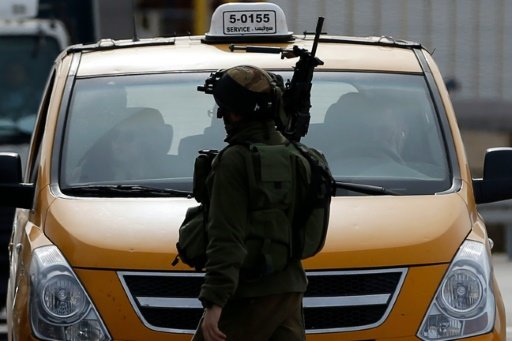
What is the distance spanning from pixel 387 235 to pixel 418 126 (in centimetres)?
112

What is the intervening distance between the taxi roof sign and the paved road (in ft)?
11.4

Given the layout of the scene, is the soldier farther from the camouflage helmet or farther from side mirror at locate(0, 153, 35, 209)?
side mirror at locate(0, 153, 35, 209)

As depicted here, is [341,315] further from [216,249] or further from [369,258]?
[216,249]

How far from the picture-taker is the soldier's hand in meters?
Answer: 4.95

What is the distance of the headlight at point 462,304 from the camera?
596 cm

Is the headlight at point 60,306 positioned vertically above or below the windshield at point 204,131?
below

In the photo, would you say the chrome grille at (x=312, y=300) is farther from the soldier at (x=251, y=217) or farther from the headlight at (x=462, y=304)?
the soldier at (x=251, y=217)

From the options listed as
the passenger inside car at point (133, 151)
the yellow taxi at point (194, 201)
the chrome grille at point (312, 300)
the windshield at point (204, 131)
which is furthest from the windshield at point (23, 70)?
the chrome grille at point (312, 300)

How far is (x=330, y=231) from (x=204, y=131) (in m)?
1.06

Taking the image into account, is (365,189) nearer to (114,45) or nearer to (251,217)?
(251,217)

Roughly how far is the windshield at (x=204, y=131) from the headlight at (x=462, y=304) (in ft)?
2.01

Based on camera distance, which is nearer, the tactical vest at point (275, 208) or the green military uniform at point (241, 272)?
the green military uniform at point (241, 272)

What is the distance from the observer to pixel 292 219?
5191 millimetres

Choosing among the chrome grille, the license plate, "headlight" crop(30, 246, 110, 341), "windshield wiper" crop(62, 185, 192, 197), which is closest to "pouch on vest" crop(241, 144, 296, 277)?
the chrome grille
